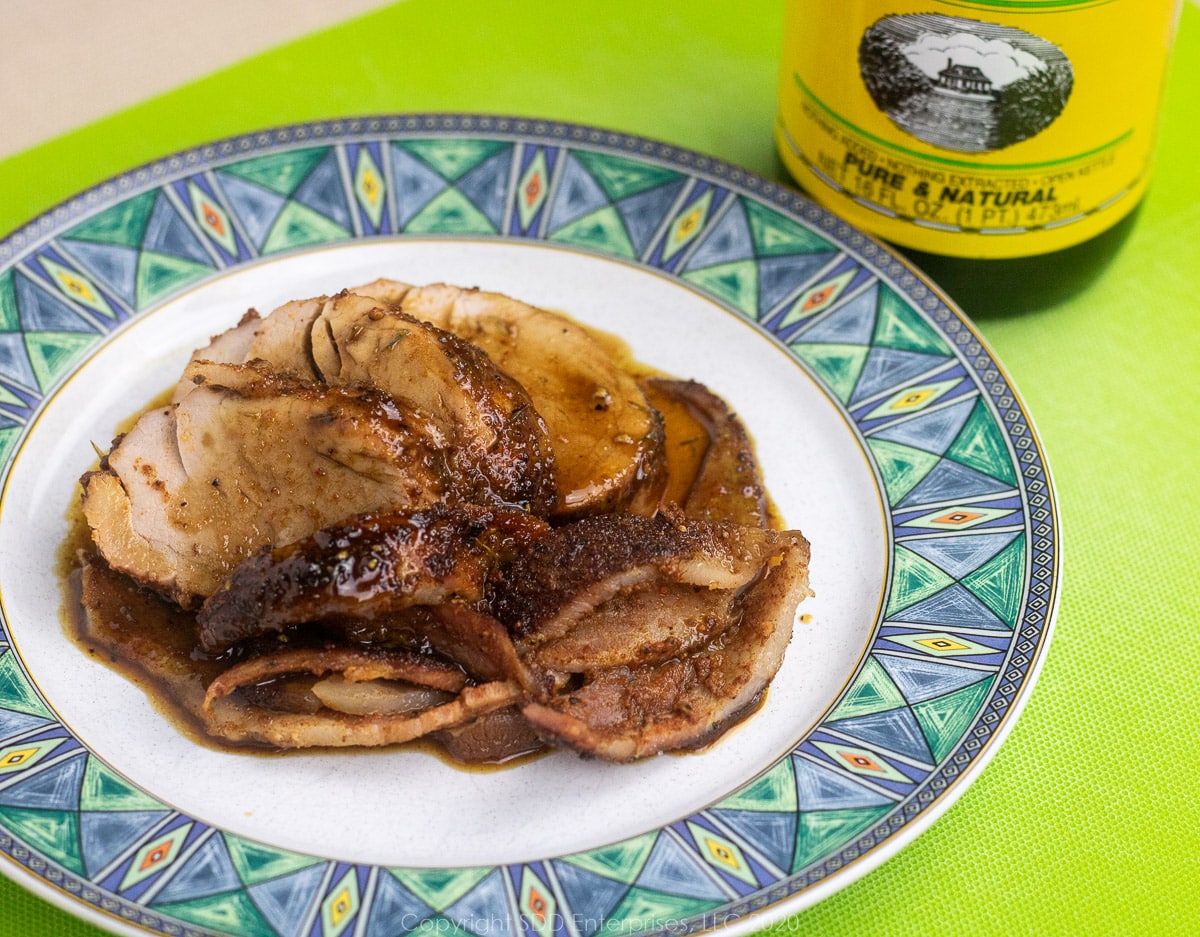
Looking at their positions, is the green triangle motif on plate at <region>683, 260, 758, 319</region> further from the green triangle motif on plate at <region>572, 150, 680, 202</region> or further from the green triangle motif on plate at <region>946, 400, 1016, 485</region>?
the green triangle motif on plate at <region>946, 400, 1016, 485</region>

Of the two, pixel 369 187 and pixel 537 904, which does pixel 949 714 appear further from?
pixel 369 187

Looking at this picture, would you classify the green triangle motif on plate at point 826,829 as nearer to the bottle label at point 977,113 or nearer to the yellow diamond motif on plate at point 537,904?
the yellow diamond motif on plate at point 537,904

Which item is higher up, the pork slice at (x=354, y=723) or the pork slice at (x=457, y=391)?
Answer: the pork slice at (x=457, y=391)

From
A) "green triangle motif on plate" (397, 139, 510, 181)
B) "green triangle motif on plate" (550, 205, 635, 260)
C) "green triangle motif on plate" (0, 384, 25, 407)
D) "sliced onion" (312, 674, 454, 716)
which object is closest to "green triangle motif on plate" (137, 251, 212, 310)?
"green triangle motif on plate" (0, 384, 25, 407)

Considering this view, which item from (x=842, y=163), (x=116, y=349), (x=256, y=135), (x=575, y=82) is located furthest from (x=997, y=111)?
(x=116, y=349)

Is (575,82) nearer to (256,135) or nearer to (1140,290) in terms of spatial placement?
(256,135)

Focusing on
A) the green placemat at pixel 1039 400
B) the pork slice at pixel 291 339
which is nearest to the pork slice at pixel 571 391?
the pork slice at pixel 291 339
